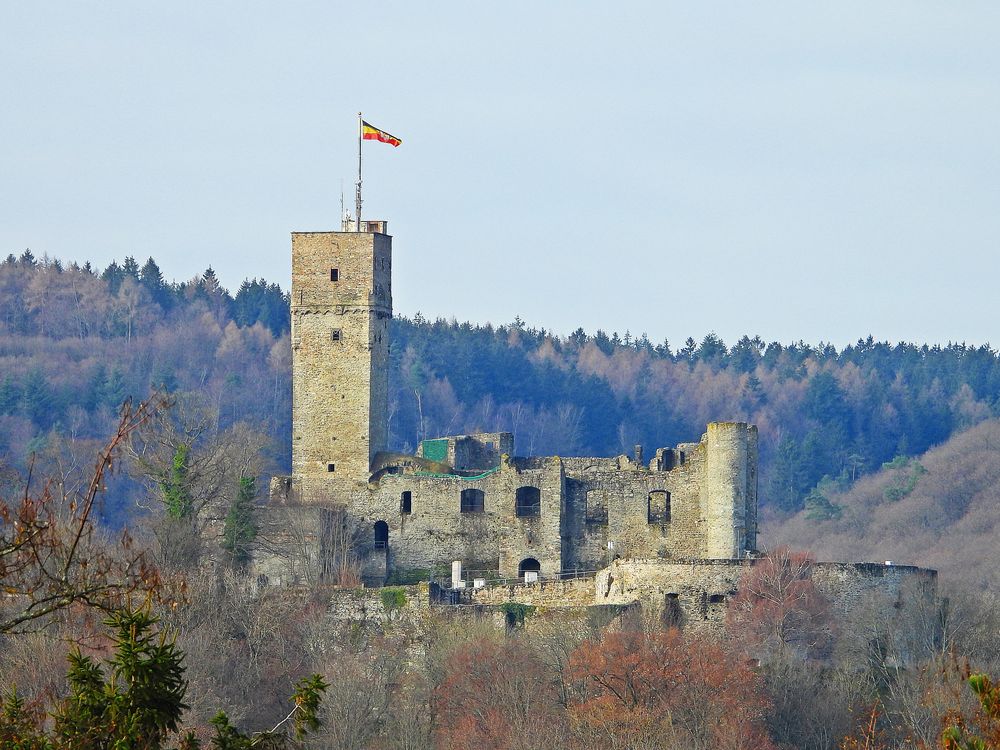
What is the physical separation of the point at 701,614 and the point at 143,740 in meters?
31.9

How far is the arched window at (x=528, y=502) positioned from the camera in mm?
56594

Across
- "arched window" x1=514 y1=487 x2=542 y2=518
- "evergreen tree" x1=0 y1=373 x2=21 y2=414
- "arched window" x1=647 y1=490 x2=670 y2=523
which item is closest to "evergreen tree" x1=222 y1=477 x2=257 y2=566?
"arched window" x1=514 y1=487 x2=542 y2=518

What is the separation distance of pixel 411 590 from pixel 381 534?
2987 mm

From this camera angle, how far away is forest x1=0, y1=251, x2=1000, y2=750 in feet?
76.3

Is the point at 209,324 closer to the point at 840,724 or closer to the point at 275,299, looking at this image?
the point at 275,299

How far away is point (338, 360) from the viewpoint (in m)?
58.3

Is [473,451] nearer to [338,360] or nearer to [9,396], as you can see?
[338,360]

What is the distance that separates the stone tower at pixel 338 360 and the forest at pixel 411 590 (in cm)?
180

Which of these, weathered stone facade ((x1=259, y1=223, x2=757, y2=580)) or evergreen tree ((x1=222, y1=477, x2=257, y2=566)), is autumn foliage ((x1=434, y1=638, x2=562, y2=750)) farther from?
evergreen tree ((x1=222, y1=477, x2=257, y2=566))

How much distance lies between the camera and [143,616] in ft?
69.2

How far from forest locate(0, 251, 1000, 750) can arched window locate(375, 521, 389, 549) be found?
2526 mm

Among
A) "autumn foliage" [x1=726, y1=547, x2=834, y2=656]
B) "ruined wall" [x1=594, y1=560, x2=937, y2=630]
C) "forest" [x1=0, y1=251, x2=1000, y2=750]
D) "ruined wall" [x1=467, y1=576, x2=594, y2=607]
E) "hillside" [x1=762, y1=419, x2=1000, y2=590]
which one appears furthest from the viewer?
"hillside" [x1=762, y1=419, x2=1000, y2=590]

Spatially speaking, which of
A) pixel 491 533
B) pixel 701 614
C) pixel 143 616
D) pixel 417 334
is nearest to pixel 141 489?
pixel 417 334

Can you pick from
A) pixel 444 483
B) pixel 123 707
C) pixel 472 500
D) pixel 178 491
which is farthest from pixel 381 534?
pixel 123 707
